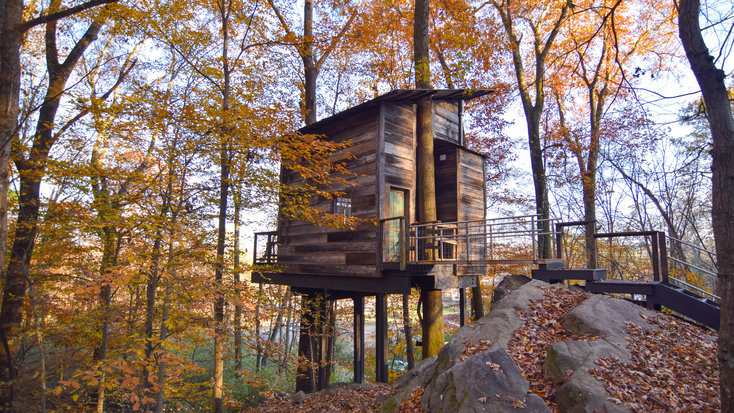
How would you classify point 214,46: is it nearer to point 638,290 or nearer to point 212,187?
point 212,187

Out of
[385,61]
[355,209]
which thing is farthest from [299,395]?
[385,61]

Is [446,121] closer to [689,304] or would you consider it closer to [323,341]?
[689,304]

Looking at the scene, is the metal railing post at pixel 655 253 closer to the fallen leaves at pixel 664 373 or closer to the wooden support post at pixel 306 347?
the fallen leaves at pixel 664 373

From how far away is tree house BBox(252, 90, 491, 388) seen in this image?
9.87 metres

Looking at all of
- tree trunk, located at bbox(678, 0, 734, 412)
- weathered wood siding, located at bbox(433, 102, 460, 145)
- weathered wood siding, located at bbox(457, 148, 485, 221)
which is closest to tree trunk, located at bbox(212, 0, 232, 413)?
weathered wood siding, located at bbox(433, 102, 460, 145)

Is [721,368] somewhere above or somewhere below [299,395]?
above

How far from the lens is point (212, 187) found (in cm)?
787

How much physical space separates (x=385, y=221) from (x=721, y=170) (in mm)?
6845

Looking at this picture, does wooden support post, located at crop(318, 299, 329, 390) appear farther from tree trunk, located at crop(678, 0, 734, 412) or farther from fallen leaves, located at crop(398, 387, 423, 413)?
tree trunk, located at crop(678, 0, 734, 412)

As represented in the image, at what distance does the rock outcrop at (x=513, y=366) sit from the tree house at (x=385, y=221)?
7.66ft

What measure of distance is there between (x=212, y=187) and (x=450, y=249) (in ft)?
24.2

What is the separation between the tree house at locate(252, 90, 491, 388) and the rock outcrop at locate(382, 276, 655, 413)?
7.66ft

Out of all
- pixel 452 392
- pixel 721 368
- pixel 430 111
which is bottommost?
pixel 452 392

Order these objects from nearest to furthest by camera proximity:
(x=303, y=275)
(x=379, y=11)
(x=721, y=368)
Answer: (x=721, y=368)
(x=303, y=275)
(x=379, y=11)
